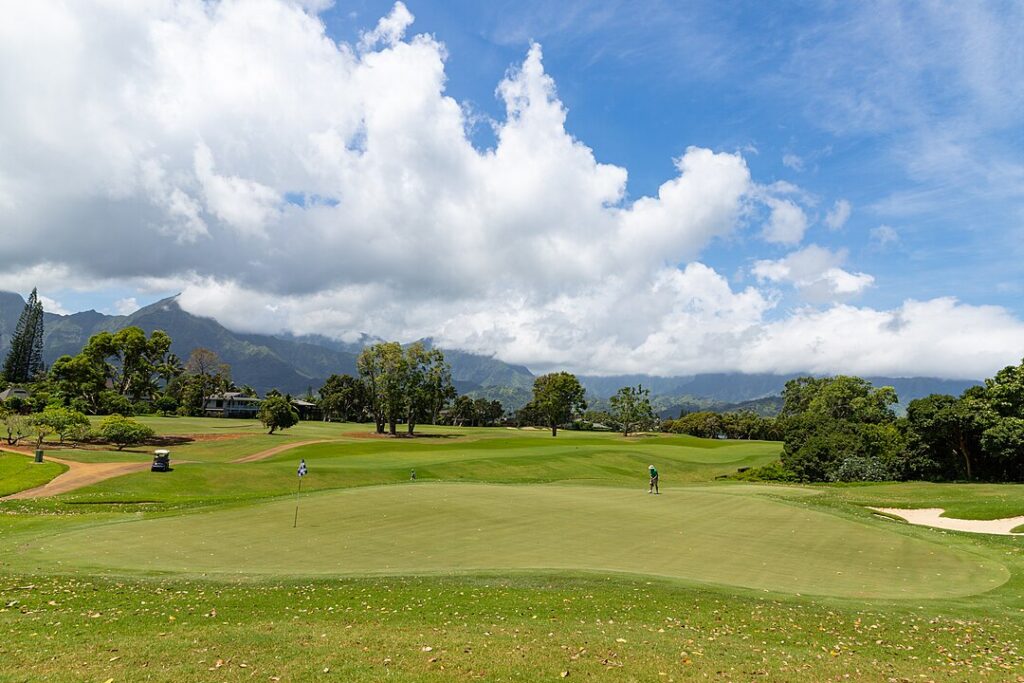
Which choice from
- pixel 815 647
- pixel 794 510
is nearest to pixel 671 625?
pixel 815 647

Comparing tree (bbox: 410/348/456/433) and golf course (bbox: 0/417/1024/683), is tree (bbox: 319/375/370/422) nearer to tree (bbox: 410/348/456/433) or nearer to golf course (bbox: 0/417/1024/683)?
tree (bbox: 410/348/456/433)

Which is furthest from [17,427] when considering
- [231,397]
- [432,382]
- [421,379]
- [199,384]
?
[231,397]

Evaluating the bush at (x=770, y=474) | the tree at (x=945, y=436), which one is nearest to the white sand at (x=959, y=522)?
the tree at (x=945, y=436)

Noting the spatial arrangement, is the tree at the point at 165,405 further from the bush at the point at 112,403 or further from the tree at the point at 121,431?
the tree at the point at 121,431

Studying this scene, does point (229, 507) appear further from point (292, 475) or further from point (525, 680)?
point (525, 680)

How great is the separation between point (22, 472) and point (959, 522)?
65.4 metres

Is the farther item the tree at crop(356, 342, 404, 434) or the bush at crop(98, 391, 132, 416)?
the tree at crop(356, 342, 404, 434)

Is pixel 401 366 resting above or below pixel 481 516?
above

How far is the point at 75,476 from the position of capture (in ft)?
143

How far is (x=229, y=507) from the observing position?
29.5 metres

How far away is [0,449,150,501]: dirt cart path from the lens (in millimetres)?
37684

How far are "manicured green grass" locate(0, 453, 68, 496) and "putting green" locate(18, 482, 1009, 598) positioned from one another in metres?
22.9

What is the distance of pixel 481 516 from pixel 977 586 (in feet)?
62.0

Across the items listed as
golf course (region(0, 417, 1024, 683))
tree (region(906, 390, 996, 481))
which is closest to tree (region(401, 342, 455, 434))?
golf course (region(0, 417, 1024, 683))
